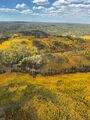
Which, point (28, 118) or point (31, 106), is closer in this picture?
point (28, 118)

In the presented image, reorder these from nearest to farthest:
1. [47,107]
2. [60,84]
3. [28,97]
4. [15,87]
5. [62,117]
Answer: [62,117] → [47,107] → [28,97] → [15,87] → [60,84]

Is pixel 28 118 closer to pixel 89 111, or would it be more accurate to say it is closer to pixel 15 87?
pixel 89 111

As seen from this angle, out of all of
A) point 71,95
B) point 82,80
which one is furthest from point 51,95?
point 82,80

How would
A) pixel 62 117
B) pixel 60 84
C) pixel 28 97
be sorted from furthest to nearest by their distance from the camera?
pixel 60 84, pixel 28 97, pixel 62 117

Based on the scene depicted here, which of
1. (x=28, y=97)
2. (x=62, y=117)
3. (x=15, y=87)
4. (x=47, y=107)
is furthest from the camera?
(x=15, y=87)

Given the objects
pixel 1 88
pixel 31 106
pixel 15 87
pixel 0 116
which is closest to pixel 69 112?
pixel 31 106

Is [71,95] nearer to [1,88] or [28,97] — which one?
[28,97]
